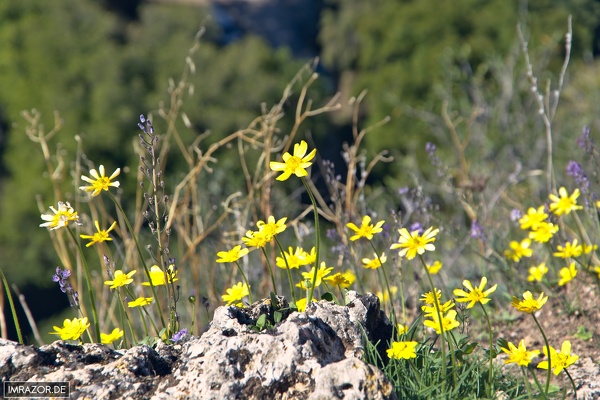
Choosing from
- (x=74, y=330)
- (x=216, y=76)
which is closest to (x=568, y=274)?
(x=74, y=330)

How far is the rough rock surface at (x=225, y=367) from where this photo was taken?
1.94 m

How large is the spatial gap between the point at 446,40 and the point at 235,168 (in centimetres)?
867

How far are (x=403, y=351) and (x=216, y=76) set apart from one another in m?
17.8

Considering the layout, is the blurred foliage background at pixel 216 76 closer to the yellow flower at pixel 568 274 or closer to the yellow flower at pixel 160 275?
the yellow flower at pixel 568 274

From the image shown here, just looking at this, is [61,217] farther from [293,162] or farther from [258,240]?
[293,162]

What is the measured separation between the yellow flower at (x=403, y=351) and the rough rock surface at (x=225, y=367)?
95mm

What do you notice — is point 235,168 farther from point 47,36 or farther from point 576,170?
point 576,170

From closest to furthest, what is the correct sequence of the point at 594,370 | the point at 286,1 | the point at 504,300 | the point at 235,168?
the point at 594,370 < the point at 504,300 < the point at 235,168 < the point at 286,1

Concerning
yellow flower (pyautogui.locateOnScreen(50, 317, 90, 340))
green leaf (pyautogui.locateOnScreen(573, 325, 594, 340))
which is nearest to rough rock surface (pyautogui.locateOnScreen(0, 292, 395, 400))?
yellow flower (pyautogui.locateOnScreen(50, 317, 90, 340))

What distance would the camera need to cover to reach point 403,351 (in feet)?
7.00

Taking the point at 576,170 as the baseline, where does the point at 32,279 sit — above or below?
below

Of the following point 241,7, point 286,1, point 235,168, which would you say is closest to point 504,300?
point 235,168

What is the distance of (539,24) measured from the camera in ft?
69.9

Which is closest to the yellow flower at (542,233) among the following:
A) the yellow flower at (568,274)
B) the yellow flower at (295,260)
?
the yellow flower at (568,274)
